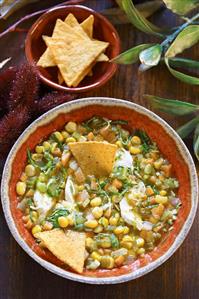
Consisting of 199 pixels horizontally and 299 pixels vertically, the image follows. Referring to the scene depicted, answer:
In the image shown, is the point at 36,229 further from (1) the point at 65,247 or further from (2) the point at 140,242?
(2) the point at 140,242

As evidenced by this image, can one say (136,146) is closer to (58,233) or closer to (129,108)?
(129,108)

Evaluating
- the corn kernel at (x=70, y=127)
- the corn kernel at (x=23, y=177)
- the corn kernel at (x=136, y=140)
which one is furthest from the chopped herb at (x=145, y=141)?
the corn kernel at (x=23, y=177)

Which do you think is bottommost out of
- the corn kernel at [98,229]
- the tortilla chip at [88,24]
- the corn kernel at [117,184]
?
the corn kernel at [98,229]

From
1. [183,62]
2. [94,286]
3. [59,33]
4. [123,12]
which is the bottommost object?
[94,286]

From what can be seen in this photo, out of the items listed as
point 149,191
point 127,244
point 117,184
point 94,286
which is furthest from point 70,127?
point 94,286

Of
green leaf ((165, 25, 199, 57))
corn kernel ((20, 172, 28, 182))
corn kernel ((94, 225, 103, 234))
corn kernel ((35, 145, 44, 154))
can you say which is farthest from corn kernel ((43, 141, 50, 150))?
green leaf ((165, 25, 199, 57))

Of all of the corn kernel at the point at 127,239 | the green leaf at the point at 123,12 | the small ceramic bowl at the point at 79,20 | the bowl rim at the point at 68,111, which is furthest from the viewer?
the green leaf at the point at 123,12

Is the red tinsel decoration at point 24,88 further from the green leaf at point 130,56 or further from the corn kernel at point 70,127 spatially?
the green leaf at point 130,56

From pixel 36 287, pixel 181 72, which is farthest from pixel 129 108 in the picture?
pixel 36 287
